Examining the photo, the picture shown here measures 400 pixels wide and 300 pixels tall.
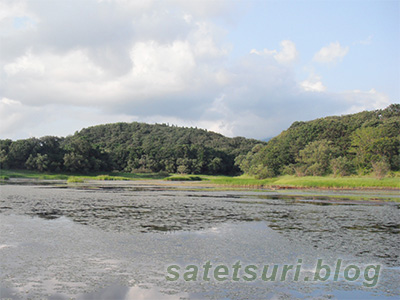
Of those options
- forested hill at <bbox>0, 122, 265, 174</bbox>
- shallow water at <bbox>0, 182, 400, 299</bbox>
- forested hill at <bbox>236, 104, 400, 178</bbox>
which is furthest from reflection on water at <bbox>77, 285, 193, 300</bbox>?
forested hill at <bbox>0, 122, 265, 174</bbox>

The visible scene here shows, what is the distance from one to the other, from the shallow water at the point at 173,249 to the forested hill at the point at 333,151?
212 feet

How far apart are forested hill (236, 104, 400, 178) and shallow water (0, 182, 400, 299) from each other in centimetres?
6457

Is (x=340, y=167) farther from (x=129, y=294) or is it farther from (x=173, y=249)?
→ (x=129, y=294)

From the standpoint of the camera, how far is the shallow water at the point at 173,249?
1009 cm

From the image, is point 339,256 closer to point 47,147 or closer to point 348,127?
point 348,127

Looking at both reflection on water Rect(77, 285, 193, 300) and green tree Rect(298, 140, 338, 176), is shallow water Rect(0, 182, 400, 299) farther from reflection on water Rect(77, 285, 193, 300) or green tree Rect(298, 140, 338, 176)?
green tree Rect(298, 140, 338, 176)

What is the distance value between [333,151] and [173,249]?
9242 centimetres

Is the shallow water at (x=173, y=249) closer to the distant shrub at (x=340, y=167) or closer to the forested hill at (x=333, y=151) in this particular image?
the distant shrub at (x=340, y=167)

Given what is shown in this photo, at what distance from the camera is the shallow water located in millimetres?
10086

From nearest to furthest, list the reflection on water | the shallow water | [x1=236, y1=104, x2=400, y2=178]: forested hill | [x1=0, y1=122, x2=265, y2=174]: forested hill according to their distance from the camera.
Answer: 1. the reflection on water
2. the shallow water
3. [x1=236, y1=104, x2=400, y2=178]: forested hill
4. [x1=0, y1=122, x2=265, y2=174]: forested hill

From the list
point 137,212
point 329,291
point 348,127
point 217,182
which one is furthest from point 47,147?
point 329,291

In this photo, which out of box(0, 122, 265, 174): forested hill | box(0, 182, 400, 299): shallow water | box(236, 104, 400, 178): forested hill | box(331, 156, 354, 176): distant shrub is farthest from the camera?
box(0, 122, 265, 174): forested hill

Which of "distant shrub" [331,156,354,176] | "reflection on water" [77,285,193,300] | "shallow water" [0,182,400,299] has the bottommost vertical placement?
"reflection on water" [77,285,193,300]

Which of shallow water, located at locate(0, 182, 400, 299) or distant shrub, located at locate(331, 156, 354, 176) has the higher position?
distant shrub, located at locate(331, 156, 354, 176)
